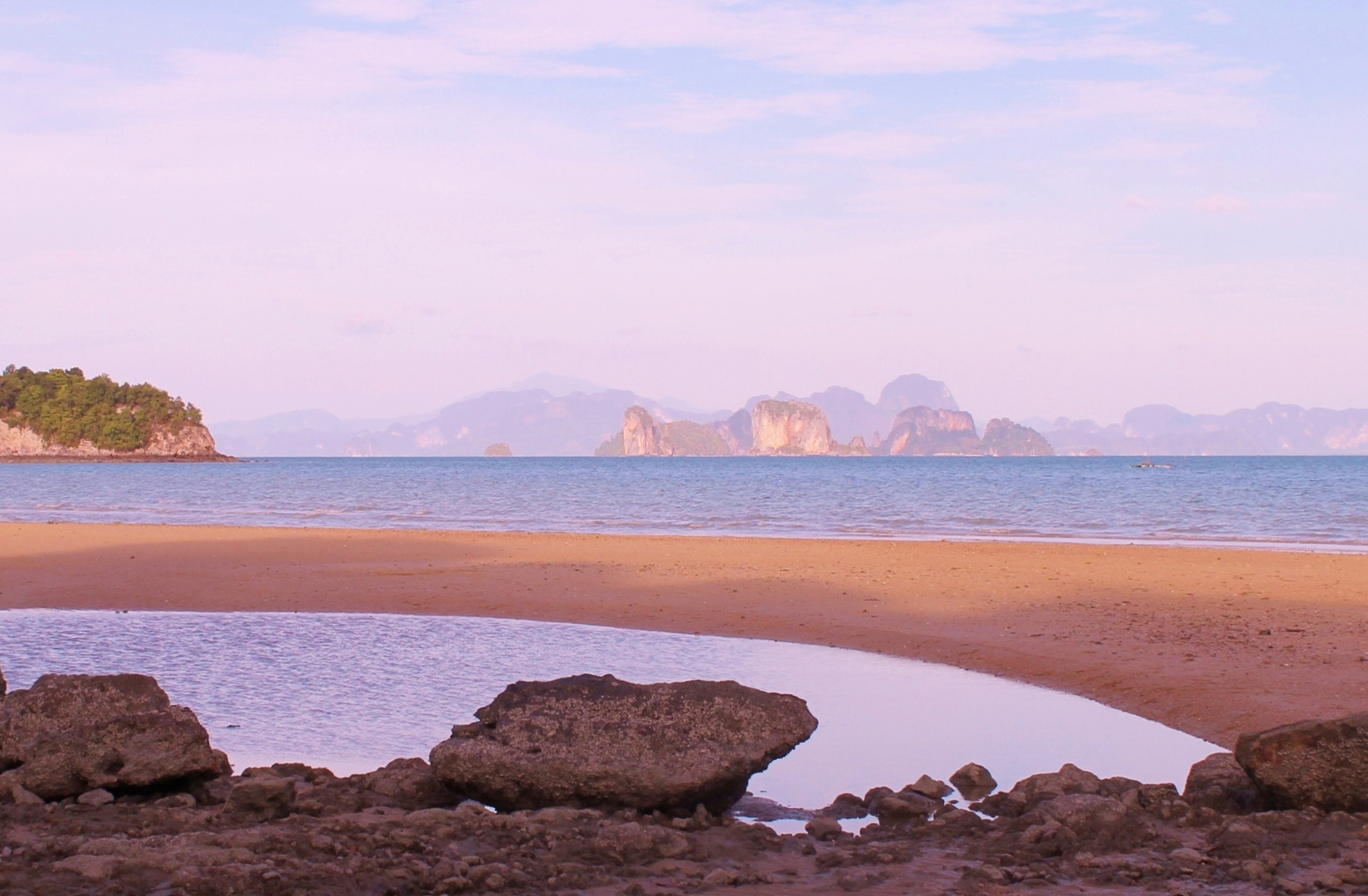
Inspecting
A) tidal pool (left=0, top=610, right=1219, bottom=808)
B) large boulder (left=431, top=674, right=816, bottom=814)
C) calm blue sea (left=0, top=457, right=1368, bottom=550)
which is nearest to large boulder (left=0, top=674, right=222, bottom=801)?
tidal pool (left=0, top=610, right=1219, bottom=808)

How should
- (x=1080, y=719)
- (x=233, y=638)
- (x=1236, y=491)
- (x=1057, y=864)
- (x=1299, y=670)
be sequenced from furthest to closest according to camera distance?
(x=1236, y=491) < (x=233, y=638) < (x=1299, y=670) < (x=1080, y=719) < (x=1057, y=864)

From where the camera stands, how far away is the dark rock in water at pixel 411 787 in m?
7.38

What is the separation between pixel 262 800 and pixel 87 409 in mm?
203707

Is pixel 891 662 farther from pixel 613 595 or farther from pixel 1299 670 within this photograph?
pixel 613 595

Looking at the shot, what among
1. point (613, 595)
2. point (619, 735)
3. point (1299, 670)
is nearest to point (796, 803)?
point (619, 735)

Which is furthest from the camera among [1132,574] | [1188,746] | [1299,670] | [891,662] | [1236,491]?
[1236,491]

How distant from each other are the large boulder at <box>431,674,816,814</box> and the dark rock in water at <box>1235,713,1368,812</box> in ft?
9.05

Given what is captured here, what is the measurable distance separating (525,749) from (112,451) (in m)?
199

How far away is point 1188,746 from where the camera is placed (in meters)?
9.43

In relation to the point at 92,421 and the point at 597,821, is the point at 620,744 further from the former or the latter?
the point at 92,421

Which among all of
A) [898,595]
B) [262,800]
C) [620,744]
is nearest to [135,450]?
[898,595]

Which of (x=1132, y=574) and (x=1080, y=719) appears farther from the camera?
(x=1132, y=574)

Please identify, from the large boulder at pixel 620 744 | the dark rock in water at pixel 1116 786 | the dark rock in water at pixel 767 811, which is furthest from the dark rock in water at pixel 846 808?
the dark rock in water at pixel 1116 786

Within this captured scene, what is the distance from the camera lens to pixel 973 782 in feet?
26.1
